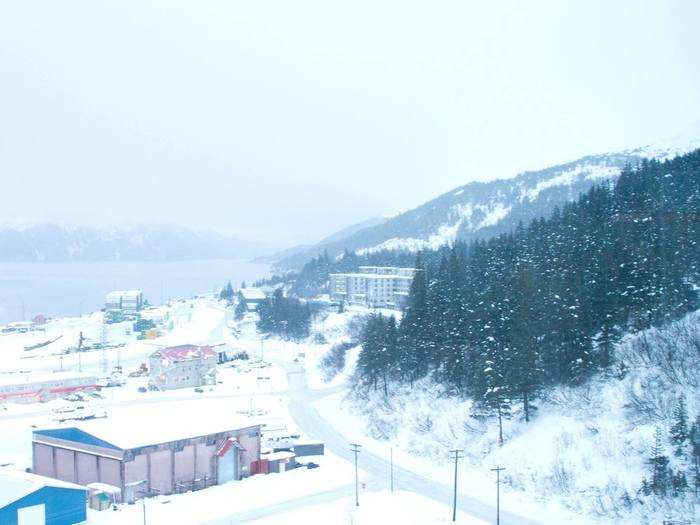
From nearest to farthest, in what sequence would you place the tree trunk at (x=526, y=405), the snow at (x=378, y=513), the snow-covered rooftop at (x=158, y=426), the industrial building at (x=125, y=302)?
the snow at (x=378, y=513), the snow-covered rooftop at (x=158, y=426), the tree trunk at (x=526, y=405), the industrial building at (x=125, y=302)

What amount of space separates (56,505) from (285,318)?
Answer: 5233cm

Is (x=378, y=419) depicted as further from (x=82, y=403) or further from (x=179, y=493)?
(x=82, y=403)

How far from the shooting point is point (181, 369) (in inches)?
2024

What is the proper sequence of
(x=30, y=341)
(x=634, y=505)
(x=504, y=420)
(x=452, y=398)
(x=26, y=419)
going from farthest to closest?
1. (x=30, y=341)
2. (x=26, y=419)
3. (x=452, y=398)
4. (x=504, y=420)
5. (x=634, y=505)

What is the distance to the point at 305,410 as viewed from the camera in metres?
42.0

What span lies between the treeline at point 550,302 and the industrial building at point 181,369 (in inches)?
616

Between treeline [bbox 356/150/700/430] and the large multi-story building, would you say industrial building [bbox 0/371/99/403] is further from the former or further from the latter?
the large multi-story building

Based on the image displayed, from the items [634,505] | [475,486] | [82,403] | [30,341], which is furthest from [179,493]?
[30,341]

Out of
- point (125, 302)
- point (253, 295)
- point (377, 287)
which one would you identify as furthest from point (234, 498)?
point (125, 302)

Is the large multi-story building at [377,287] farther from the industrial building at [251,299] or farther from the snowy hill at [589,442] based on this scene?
the snowy hill at [589,442]

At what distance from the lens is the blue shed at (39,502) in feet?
68.6

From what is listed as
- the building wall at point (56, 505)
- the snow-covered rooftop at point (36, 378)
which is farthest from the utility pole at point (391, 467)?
the snow-covered rooftop at point (36, 378)

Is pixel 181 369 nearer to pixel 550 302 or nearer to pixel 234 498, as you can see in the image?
pixel 234 498

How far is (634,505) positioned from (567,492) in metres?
2.63
